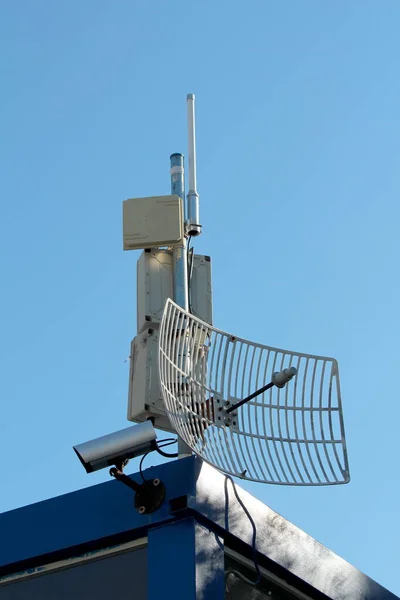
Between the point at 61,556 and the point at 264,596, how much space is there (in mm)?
1542

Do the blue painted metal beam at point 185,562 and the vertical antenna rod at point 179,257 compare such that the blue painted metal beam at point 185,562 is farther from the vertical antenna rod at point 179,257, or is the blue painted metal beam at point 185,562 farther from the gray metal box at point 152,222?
the gray metal box at point 152,222

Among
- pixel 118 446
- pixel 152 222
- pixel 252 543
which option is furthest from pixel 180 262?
pixel 118 446

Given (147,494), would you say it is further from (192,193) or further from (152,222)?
(192,193)

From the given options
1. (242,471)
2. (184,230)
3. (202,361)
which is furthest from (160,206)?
(242,471)

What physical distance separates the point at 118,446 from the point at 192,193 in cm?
464

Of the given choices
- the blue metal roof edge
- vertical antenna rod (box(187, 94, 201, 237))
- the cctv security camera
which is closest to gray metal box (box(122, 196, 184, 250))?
vertical antenna rod (box(187, 94, 201, 237))

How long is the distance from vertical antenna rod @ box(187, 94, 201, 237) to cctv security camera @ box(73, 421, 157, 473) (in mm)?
4166

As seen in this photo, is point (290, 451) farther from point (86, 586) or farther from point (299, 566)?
point (86, 586)

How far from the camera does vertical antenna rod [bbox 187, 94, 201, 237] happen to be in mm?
12570

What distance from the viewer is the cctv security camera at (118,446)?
866cm

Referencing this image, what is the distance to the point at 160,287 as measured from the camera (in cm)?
1231

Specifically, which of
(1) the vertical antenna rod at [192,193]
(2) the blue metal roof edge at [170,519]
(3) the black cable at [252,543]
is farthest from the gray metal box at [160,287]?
(3) the black cable at [252,543]

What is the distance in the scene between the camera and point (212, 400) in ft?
31.0

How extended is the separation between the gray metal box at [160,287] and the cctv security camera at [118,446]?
3.47 meters
